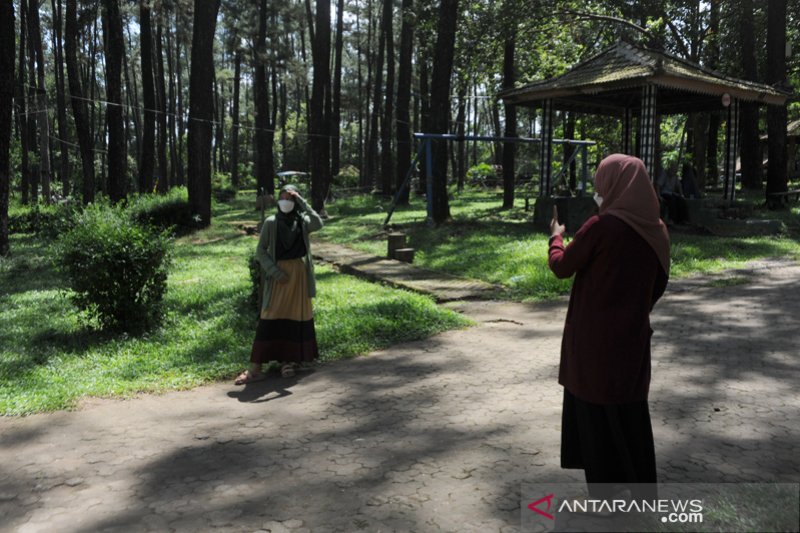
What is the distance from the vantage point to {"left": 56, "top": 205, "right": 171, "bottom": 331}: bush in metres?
8.23

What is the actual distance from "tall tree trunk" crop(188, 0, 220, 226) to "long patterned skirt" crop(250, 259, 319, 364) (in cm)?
1359

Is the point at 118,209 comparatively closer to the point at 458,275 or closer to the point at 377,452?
the point at 458,275

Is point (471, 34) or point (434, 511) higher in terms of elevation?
point (471, 34)

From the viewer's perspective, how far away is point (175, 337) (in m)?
8.36

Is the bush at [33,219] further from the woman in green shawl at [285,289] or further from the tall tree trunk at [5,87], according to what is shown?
the woman in green shawl at [285,289]

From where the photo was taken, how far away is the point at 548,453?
4.37 meters

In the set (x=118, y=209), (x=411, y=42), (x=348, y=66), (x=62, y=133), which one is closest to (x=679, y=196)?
(x=118, y=209)

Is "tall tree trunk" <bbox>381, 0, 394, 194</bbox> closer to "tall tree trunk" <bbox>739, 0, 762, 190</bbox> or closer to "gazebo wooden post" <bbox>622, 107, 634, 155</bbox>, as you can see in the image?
"gazebo wooden post" <bbox>622, 107, 634, 155</bbox>

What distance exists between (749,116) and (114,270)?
21.5m

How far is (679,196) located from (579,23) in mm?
7878

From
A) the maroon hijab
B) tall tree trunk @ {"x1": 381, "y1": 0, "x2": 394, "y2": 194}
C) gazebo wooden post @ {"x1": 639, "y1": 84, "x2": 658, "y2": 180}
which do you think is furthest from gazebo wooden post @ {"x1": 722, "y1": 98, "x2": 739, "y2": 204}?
tall tree trunk @ {"x1": 381, "y1": 0, "x2": 394, "y2": 194}

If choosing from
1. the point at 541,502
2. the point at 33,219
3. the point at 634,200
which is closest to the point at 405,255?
the point at 541,502

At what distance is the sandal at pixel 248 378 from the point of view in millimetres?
6600

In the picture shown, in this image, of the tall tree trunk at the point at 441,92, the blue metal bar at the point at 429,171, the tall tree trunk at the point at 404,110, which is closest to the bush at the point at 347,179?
the tall tree trunk at the point at 404,110
